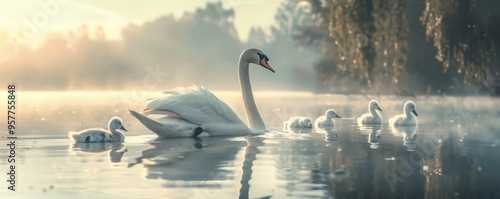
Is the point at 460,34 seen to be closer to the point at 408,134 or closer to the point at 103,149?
the point at 408,134

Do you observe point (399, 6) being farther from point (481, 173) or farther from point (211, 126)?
point (481, 173)

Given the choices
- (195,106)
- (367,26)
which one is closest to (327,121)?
(367,26)

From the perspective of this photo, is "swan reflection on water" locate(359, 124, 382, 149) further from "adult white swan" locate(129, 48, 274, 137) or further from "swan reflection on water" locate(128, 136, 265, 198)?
"adult white swan" locate(129, 48, 274, 137)

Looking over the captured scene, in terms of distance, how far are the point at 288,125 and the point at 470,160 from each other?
945 centimetres

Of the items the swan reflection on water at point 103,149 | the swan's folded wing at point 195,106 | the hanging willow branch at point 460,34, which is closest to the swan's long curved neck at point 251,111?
the swan's folded wing at point 195,106

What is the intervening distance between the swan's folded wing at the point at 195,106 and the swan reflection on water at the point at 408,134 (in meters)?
3.74

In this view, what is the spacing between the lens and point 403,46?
30406mm

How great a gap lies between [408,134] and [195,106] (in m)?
5.06

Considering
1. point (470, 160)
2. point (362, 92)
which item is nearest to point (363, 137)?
point (470, 160)

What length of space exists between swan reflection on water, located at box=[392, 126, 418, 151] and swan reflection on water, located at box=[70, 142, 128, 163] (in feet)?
16.9

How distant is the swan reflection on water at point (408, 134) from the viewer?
1838cm

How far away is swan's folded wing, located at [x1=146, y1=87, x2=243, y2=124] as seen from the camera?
20172mm

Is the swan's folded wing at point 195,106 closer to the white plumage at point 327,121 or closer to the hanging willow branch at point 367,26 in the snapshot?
the white plumage at point 327,121

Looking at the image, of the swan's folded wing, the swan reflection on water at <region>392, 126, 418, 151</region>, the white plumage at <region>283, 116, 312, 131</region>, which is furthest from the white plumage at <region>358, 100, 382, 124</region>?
the swan's folded wing
